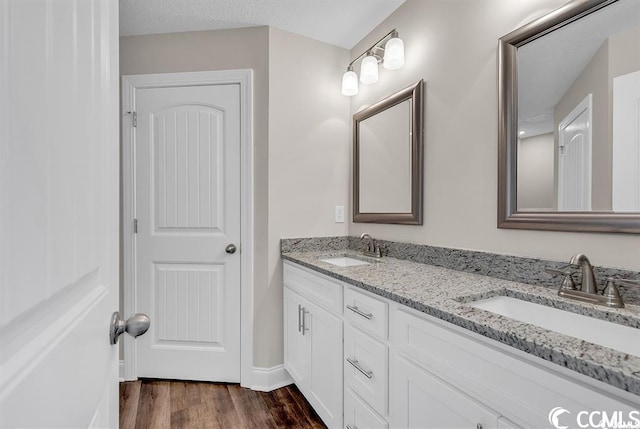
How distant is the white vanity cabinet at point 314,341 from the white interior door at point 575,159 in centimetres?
97

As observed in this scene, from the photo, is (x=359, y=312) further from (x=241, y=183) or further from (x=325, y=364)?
(x=241, y=183)

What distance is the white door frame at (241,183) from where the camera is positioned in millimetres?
2129

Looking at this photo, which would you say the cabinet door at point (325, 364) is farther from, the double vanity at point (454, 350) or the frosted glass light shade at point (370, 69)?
the frosted glass light shade at point (370, 69)

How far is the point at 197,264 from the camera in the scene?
2158 millimetres

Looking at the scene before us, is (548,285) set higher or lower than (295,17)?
lower

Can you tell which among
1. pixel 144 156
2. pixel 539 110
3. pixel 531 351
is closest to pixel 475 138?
pixel 539 110

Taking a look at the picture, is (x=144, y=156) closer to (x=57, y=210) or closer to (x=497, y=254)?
(x=57, y=210)

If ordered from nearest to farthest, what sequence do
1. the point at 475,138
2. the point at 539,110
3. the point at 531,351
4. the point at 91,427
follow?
1. the point at 91,427
2. the point at 531,351
3. the point at 539,110
4. the point at 475,138

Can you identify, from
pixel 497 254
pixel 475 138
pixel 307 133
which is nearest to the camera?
pixel 497 254

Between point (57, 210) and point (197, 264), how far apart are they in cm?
189

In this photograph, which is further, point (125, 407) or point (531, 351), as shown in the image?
point (125, 407)

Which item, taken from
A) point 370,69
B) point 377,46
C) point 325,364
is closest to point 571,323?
point 325,364

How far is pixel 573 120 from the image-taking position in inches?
45.5

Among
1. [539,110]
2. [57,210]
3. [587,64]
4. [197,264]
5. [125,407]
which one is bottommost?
[125,407]
